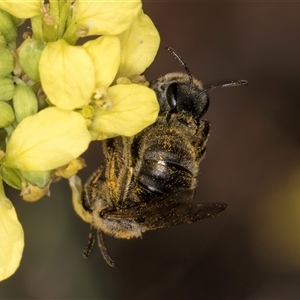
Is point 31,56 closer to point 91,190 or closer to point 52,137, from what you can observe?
point 52,137

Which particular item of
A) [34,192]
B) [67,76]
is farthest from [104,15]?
[34,192]

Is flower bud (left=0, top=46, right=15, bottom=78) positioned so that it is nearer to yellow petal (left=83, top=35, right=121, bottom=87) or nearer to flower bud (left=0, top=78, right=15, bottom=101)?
flower bud (left=0, top=78, right=15, bottom=101)

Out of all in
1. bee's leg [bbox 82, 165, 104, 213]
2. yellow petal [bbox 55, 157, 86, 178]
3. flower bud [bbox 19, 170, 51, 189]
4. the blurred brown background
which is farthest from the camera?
the blurred brown background

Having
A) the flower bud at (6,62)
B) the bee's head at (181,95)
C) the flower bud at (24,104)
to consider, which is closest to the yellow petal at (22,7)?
the flower bud at (6,62)

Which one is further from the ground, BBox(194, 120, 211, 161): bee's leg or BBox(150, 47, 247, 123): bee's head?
BBox(150, 47, 247, 123): bee's head

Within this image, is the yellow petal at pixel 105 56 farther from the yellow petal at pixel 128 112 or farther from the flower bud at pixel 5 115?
the flower bud at pixel 5 115

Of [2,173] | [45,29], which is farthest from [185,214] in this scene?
[45,29]

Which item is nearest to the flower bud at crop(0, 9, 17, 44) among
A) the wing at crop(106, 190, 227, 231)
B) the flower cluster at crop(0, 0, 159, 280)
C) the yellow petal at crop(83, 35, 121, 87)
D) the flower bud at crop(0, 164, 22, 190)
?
the flower cluster at crop(0, 0, 159, 280)
